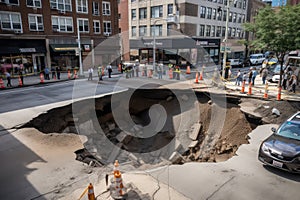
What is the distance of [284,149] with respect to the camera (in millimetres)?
6672

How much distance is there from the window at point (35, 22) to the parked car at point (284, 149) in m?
28.6

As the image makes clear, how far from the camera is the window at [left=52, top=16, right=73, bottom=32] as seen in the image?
29.1 metres

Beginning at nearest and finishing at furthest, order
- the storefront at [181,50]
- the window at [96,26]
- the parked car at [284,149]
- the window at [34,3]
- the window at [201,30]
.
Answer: the parked car at [284,149] → the window at [34,3] → the window at [96,26] → the storefront at [181,50] → the window at [201,30]

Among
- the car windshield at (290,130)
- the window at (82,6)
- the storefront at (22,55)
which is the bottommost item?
the car windshield at (290,130)

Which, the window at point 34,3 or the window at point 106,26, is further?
the window at point 106,26

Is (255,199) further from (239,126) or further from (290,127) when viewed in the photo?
(239,126)

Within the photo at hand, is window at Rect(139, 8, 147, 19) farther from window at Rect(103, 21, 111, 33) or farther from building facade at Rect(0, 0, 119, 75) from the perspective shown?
window at Rect(103, 21, 111, 33)

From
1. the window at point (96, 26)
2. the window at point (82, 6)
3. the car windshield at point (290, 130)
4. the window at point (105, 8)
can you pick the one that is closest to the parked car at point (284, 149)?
the car windshield at point (290, 130)

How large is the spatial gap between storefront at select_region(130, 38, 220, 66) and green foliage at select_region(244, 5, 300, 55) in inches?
784

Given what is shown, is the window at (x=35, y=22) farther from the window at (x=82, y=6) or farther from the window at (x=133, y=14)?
the window at (x=133, y=14)

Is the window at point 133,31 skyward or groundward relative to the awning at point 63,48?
skyward

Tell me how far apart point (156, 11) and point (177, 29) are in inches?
218

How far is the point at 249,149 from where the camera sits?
327 inches

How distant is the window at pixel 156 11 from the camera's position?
122 feet
